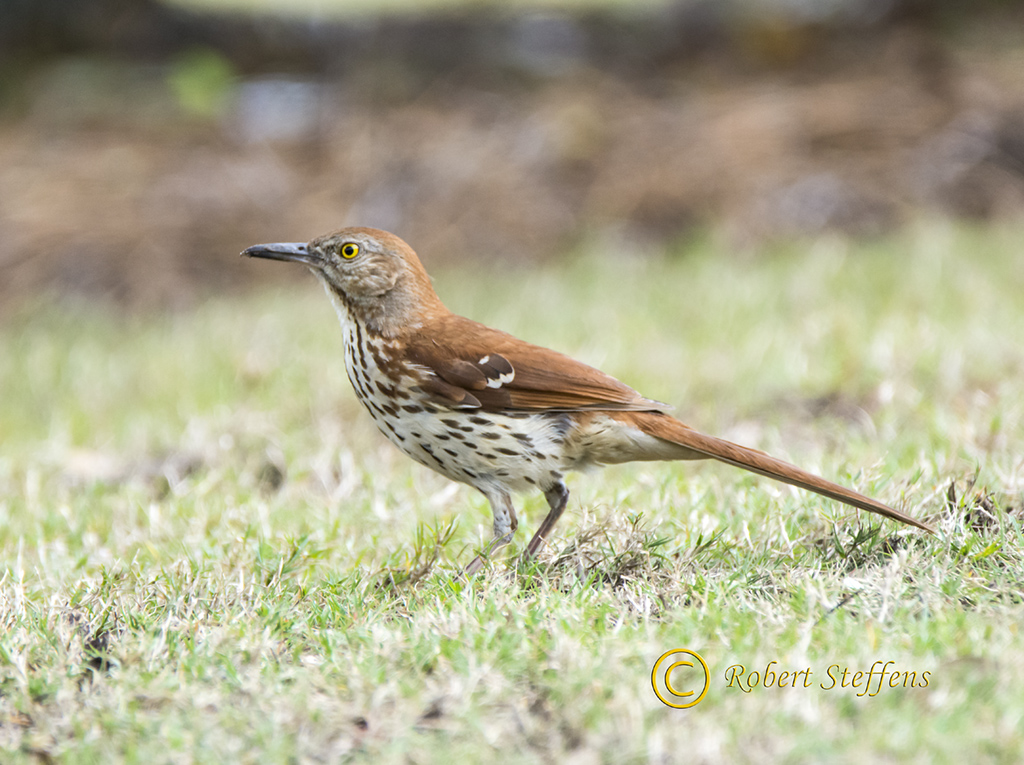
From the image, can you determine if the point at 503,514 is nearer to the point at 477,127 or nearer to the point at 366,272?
the point at 366,272

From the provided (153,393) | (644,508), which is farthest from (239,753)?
(153,393)

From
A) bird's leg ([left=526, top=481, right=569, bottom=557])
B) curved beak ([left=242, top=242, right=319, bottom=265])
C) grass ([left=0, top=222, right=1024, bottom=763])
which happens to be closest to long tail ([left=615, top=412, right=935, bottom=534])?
grass ([left=0, top=222, right=1024, bottom=763])

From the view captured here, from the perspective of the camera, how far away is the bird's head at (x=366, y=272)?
145 inches

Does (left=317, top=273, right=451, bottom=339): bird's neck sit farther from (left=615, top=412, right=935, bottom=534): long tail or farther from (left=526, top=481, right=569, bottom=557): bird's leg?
(left=615, top=412, right=935, bottom=534): long tail

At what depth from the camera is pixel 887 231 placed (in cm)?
866

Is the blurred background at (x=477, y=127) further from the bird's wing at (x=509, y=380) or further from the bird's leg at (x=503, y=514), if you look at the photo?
the bird's leg at (x=503, y=514)

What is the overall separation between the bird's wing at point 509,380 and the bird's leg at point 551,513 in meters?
0.27

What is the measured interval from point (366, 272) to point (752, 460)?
4.69 ft

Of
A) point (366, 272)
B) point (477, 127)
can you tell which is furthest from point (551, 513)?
point (477, 127)

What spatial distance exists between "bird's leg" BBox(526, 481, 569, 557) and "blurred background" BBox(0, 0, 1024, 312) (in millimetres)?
5468

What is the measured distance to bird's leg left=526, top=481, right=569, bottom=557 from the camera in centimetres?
326

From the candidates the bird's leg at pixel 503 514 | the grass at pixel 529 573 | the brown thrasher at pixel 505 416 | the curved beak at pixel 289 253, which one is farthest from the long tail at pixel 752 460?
the curved beak at pixel 289 253


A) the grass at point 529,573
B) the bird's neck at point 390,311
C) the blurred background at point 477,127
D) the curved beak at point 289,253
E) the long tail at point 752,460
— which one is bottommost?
the grass at point 529,573

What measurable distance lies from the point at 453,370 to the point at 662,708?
4.65ft
